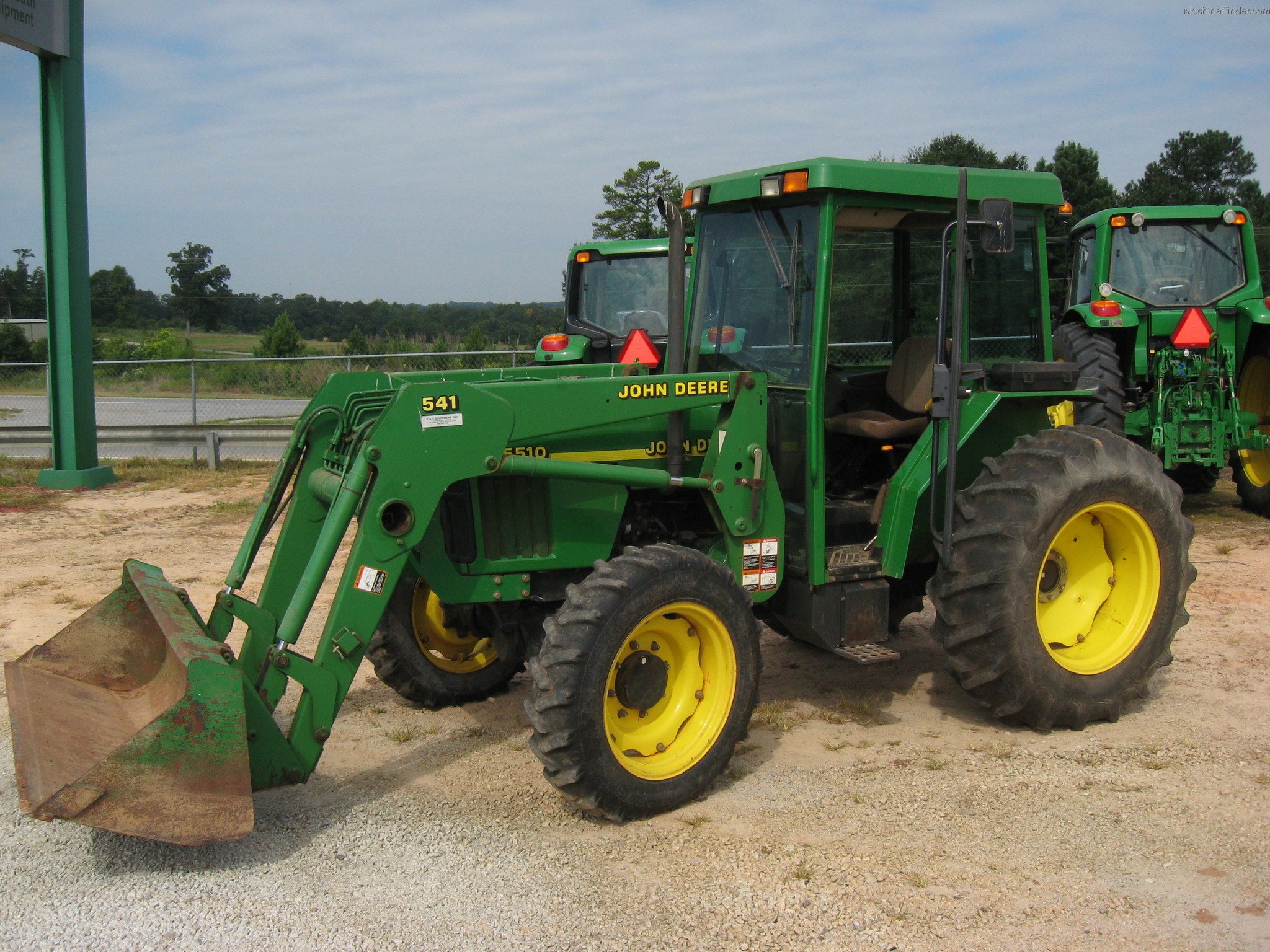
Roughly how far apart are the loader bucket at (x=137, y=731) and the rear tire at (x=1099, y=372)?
7.05 metres

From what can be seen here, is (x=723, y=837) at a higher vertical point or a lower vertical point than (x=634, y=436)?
lower

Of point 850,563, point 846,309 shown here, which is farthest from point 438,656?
point 846,309

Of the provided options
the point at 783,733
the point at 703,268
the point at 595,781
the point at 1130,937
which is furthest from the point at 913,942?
the point at 703,268

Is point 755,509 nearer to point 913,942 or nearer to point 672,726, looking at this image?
point 672,726

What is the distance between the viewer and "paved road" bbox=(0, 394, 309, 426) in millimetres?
16641

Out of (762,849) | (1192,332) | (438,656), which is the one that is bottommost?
(762,849)

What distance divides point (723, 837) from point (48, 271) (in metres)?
10.7

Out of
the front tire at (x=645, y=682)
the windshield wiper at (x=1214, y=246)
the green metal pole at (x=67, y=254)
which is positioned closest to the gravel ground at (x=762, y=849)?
the front tire at (x=645, y=682)

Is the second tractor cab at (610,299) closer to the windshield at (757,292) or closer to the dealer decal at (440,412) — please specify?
the windshield at (757,292)

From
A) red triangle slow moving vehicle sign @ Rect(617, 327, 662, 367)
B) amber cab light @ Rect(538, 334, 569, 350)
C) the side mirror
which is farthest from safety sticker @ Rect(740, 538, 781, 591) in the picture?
amber cab light @ Rect(538, 334, 569, 350)

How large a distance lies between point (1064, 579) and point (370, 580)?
3080mm

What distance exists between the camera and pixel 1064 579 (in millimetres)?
4879

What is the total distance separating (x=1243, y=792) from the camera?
159 inches

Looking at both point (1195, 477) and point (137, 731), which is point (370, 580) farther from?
point (1195, 477)
